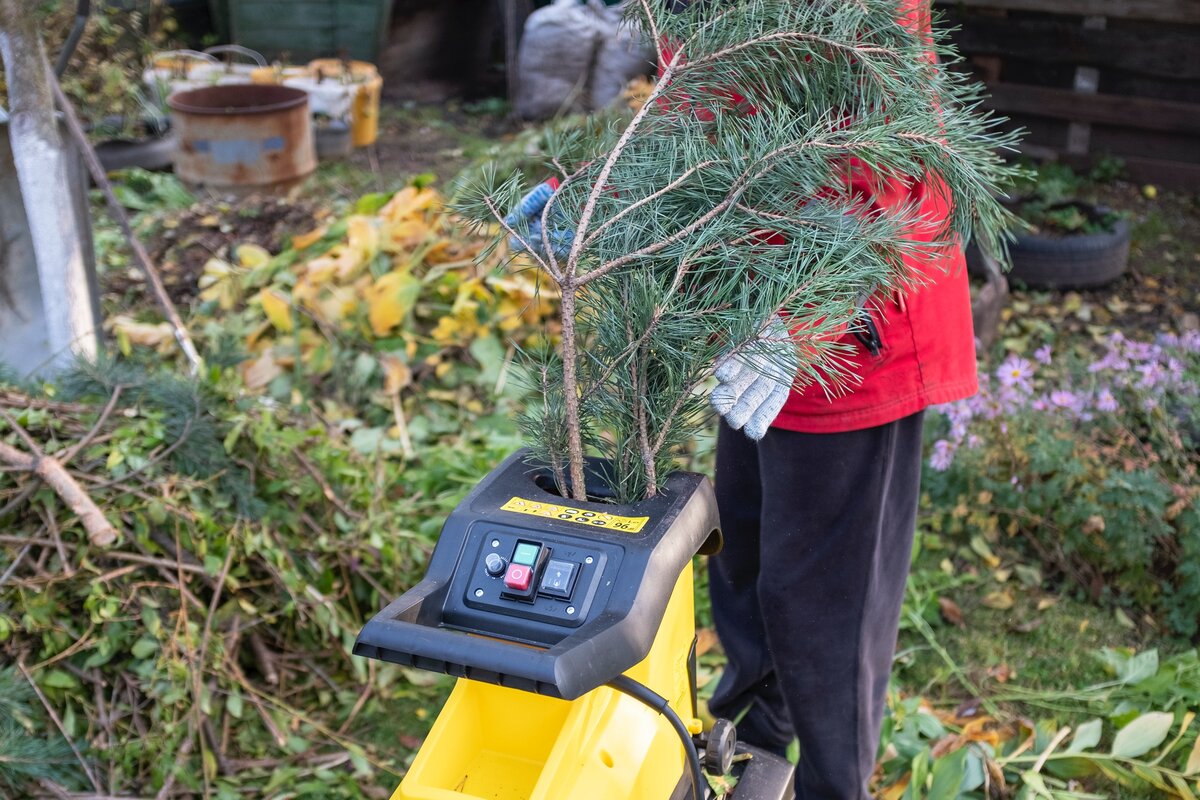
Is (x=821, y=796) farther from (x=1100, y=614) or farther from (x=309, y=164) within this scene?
(x=309, y=164)

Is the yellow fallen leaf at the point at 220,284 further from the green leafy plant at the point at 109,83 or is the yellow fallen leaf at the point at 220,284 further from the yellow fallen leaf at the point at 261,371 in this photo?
the green leafy plant at the point at 109,83

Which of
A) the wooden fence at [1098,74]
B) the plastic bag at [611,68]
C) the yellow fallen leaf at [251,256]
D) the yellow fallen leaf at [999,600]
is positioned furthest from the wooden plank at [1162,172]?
the yellow fallen leaf at [251,256]

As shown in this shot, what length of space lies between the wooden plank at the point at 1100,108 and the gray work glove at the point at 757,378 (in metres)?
4.44

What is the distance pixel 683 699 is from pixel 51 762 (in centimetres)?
127

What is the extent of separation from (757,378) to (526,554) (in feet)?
1.24

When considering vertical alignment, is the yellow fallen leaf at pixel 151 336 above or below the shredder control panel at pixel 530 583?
below

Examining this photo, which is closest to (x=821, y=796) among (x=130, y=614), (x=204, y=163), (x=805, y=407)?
(x=805, y=407)

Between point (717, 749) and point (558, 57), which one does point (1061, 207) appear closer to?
point (558, 57)

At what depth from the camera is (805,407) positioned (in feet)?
5.32

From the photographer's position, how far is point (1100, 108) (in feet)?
17.9

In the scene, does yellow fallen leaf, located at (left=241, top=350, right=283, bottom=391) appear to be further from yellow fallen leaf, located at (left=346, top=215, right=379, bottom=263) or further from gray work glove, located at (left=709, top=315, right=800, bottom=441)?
gray work glove, located at (left=709, top=315, right=800, bottom=441)

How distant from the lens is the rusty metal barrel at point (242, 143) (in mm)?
5020

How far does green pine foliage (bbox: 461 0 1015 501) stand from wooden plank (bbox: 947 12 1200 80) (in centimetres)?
453

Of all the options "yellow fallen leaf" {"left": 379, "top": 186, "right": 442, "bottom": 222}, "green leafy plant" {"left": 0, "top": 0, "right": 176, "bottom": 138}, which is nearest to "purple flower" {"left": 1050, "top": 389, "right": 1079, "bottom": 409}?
"yellow fallen leaf" {"left": 379, "top": 186, "right": 442, "bottom": 222}
